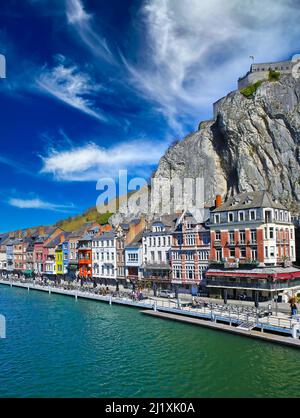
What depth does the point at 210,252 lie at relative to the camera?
51.2 m

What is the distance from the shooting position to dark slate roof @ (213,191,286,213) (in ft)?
154

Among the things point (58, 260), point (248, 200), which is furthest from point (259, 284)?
point (58, 260)

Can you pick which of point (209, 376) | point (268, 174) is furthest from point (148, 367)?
point (268, 174)

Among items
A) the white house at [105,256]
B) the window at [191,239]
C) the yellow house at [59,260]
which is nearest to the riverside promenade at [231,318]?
the window at [191,239]

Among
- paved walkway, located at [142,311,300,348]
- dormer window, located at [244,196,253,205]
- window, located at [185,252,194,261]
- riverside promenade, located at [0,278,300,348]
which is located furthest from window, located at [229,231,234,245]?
paved walkway, located at [142,311,300,348]

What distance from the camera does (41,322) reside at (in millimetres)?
43344

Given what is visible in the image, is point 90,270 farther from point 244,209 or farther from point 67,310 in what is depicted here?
point 244,209

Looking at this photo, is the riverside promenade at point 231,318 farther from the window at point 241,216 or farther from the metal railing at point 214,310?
the window at point 241,216

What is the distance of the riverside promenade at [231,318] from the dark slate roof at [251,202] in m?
12.8

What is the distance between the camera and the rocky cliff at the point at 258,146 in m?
66.8

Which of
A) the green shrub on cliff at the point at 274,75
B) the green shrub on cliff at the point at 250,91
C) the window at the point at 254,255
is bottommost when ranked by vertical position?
the window at the point at 254,255

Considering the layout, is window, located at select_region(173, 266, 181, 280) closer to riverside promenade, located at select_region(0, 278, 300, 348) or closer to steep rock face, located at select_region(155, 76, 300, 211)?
riverside promenade, located at select_region(0, 278, 300, 348)

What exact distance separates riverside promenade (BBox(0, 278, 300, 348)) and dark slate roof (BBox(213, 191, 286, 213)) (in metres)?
12.8

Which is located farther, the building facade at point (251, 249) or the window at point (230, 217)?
the window at point (230, 217)
